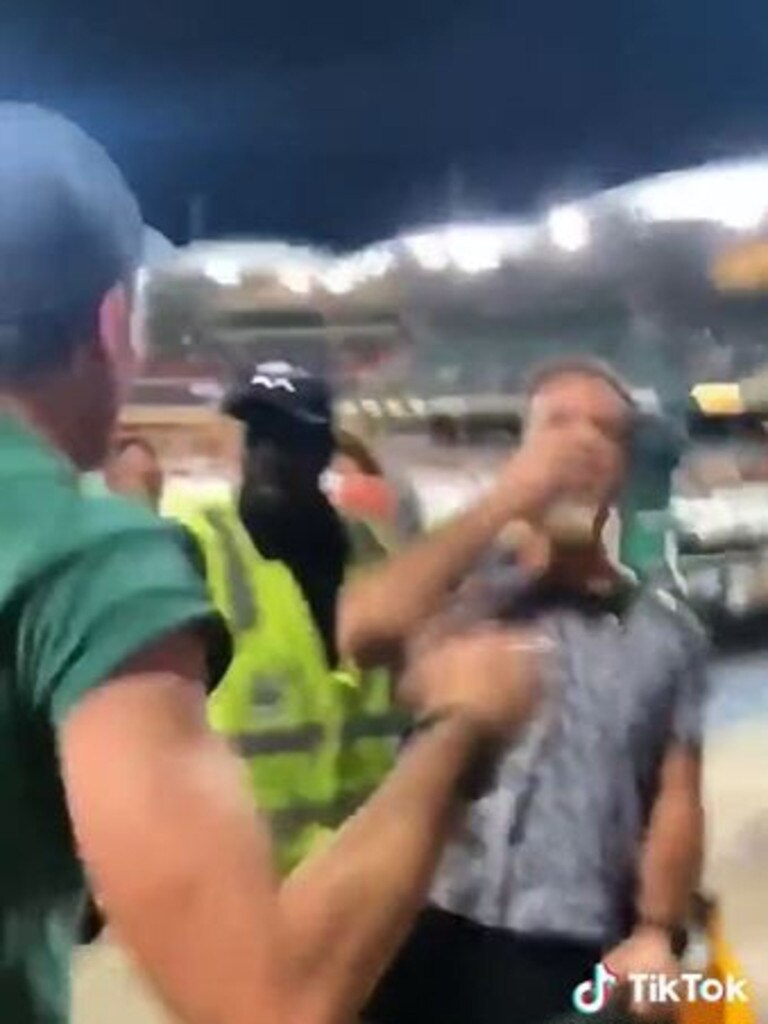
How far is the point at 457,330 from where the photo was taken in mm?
1350

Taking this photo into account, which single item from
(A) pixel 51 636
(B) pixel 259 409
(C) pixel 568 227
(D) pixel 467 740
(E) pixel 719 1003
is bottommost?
(E) pixel 719 1003

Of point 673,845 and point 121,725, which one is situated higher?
point 121,725

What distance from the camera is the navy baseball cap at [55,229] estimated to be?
1269mm

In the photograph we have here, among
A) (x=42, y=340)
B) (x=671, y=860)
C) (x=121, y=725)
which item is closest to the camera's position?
(x=121, y=725)

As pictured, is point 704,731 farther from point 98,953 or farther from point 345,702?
point 98,953

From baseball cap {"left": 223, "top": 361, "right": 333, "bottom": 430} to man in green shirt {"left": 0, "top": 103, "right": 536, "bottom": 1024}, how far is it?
0.08 m

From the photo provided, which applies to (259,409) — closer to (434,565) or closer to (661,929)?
(434,565)

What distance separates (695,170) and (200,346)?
37cm

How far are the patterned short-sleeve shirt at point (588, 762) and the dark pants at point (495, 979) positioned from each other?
1 cm

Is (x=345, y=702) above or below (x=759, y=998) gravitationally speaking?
above

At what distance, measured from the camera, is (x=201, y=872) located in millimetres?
1185

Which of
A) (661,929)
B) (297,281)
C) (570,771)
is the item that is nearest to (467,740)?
(570,771)

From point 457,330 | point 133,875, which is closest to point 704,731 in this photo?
point 457,330

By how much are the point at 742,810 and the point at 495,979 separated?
0.22 metres
